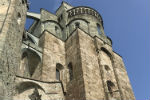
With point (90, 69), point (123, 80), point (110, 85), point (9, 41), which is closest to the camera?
point (9, 41)

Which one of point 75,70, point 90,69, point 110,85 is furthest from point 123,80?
point 75,70

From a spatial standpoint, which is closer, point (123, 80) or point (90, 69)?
point (90, 69)

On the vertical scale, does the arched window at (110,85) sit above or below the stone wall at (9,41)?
below

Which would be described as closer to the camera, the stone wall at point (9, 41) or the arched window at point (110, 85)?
the stone wall at point (9, 41)

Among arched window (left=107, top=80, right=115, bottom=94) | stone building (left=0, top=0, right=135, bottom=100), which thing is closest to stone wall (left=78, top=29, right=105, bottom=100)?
stone building (left=0, top=0, right=135, bottom=100)

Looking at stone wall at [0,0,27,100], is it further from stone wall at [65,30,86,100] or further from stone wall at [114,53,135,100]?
stone wall at [114,53,135,100]

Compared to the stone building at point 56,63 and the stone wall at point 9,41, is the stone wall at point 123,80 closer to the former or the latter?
the stone building at point 56,63

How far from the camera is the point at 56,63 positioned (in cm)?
1603

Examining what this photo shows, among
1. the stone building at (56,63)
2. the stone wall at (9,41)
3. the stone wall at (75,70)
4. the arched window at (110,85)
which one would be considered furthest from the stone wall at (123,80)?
the stone wall at (9,41)

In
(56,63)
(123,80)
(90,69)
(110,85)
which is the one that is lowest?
(110,85)

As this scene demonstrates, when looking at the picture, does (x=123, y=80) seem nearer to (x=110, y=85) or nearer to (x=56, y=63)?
(x=110, y=85)

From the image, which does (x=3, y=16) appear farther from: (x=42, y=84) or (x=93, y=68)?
(x=93, y=68)

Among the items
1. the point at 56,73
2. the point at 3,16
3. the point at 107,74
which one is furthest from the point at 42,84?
the point at 107,74

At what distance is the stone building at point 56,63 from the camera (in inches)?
444
